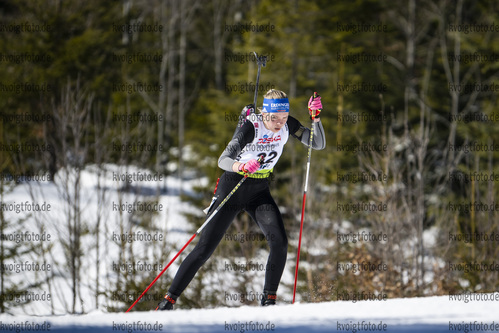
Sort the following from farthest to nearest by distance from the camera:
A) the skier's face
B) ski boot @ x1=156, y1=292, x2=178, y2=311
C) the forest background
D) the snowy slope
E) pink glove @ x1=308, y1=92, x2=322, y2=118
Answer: the forest background, pink glove @ x1=308, y1=92, x2=322, y2=118, the skier's face, ski boot @ x1=156, y1=292, x2=178, y2=311, the snowy slope

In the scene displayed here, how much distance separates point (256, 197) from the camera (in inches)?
174

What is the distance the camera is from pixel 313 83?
59.4ft

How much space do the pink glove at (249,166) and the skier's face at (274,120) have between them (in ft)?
1.40

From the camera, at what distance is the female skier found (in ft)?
13.9

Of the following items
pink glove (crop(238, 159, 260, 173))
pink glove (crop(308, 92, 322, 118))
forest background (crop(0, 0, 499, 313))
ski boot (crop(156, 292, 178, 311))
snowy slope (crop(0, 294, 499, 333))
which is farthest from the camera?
forest background (crop(0, 0, 499, 313))

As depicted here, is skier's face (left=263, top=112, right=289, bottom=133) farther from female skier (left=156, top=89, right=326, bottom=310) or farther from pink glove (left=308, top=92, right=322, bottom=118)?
pink glove (left=308, top=92, right=322, bottom=118)

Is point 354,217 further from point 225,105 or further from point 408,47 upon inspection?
point 408,47

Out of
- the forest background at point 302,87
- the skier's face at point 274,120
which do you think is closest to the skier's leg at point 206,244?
the skier's face at point 274,120

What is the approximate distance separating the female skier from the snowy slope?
65 cm

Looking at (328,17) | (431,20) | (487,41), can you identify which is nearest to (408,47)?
(431,20)

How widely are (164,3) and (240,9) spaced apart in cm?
393

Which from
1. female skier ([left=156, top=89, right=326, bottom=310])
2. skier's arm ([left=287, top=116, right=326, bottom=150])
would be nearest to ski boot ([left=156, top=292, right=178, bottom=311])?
female skier ([left=156, top=89, right=326, bottom=310])

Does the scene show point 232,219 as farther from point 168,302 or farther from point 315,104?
point 315,104

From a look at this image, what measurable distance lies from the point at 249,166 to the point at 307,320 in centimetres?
122
